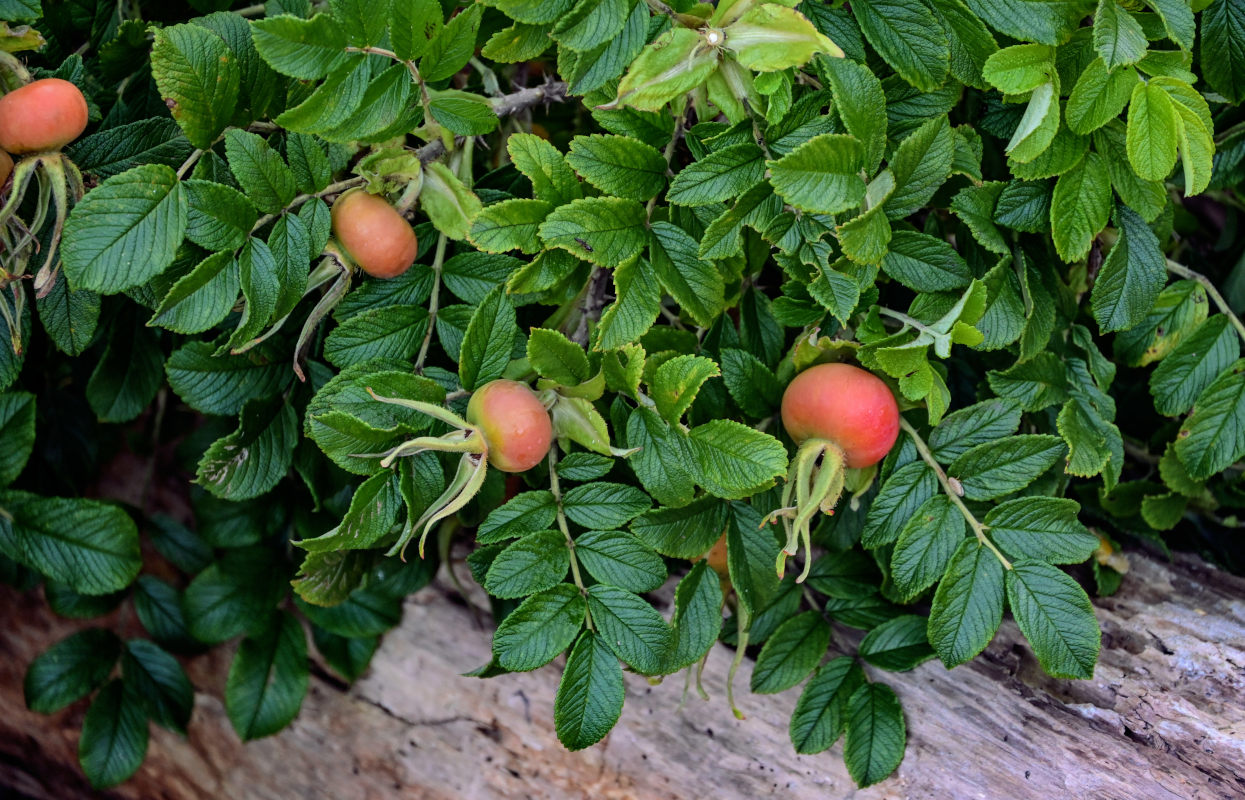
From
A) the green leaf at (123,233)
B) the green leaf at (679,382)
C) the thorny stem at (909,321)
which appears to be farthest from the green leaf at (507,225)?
the thorny stem at (909,321)

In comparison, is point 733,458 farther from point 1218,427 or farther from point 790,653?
point 1218,427

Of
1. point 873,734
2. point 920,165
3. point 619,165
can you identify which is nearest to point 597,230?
point 619,165

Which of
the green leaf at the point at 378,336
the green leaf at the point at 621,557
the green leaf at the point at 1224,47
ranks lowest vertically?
the green leaf at the point at 621,557

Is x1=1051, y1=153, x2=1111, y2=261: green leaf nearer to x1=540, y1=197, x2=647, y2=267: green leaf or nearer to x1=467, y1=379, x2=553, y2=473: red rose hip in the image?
x1=540, y1=197, x2=647, y2=267: green leaf

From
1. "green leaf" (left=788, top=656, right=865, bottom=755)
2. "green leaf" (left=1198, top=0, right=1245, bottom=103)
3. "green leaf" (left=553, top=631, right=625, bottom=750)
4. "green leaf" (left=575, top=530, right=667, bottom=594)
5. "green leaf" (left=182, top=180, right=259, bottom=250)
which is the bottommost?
"green leaf" (left=788, top=656, right=865, bottom=755)

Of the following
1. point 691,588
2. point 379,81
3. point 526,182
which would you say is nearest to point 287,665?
point 691,588

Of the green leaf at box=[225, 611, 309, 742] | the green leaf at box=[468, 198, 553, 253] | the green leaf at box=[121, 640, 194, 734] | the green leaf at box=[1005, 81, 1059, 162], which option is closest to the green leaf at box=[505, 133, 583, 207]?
the green leaf at box=[468, 198, 553, 253]

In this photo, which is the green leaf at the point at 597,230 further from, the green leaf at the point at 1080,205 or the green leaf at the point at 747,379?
the green leaf at the point at 1080,205
